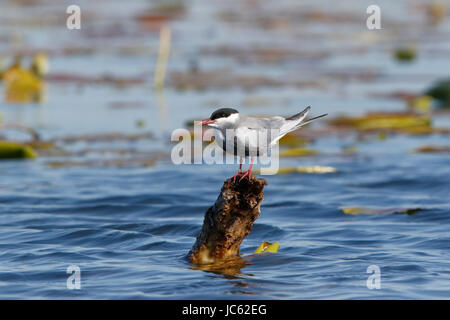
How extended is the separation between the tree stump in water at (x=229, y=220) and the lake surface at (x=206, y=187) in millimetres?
195

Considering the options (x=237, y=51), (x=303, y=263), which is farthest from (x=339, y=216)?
(x=237, y=51)

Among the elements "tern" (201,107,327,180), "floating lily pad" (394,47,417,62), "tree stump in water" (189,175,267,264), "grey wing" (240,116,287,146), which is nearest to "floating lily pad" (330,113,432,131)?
"tree stump in water" (189,175,267,264)

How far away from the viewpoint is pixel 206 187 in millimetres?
12547

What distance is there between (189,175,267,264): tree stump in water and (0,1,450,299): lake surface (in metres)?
0.19

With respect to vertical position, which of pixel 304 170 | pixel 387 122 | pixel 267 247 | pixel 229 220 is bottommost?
pixel 267 247

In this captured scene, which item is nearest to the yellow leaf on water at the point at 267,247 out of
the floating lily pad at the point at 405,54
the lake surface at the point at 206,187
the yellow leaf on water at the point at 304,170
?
the lake surface at the point at 206,187

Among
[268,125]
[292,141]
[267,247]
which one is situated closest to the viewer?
[268,125]

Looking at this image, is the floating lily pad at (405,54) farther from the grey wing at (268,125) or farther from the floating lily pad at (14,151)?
the grey wing at (268,125)

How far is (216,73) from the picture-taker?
71.3 ft

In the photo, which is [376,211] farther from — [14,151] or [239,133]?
[14,151]

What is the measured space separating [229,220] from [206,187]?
509 centimetres

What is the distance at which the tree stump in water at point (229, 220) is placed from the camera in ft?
23.6

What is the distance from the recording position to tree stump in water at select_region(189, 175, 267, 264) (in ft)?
23.6

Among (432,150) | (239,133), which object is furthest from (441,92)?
(239,133)
